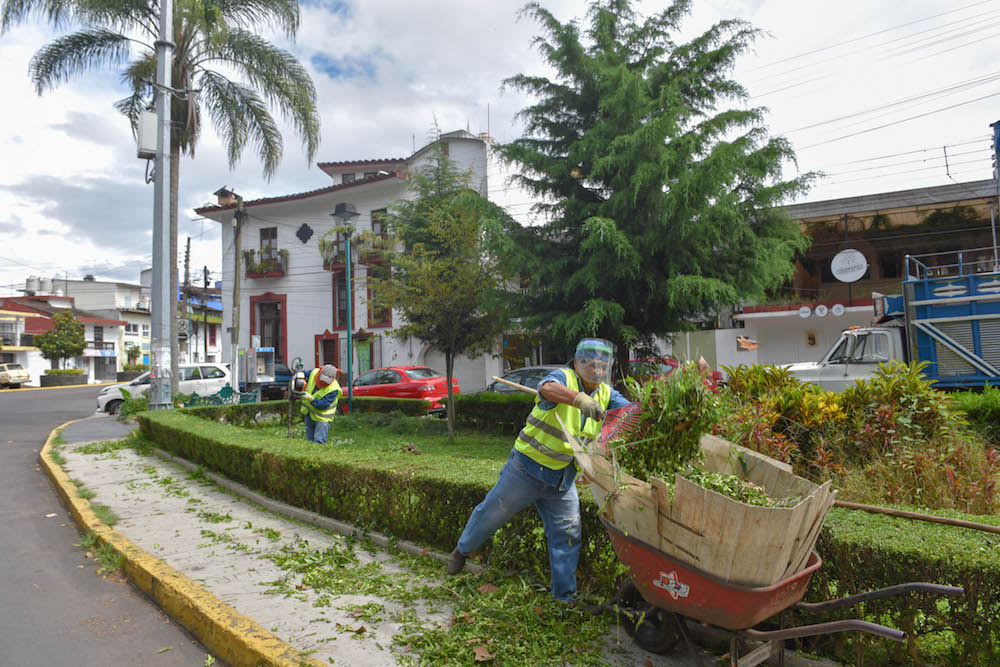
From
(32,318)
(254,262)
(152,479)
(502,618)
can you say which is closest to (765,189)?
(502,618)

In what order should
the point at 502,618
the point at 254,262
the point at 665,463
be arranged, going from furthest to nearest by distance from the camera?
1. the point at 254,262
2. the point at 502,618
3. the point at 665,463

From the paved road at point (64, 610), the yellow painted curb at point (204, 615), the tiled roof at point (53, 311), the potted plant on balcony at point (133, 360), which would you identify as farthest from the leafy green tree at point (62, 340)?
the yellow painted curb at point (204, 615)

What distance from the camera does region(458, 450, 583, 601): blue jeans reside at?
3896 mm

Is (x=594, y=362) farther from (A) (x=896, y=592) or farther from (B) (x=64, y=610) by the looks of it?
(B) (x=64, y=610)

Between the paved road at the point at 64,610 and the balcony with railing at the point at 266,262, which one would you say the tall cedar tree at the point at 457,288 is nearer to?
the paved road at the point at 64,610

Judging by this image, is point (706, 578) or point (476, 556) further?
point (476, 556)

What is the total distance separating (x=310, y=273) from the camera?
1158 inches

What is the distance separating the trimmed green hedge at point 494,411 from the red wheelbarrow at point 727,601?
10.0 meters

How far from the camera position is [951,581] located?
9.14 feet

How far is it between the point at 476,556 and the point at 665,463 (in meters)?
2.04

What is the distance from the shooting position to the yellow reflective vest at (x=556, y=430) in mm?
3812

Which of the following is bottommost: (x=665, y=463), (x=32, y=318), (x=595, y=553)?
(x=595, y=553)

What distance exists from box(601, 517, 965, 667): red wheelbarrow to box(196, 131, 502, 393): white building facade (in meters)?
22.6

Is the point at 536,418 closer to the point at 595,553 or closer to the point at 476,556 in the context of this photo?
the point at 595,553
